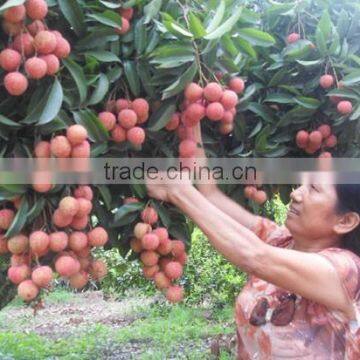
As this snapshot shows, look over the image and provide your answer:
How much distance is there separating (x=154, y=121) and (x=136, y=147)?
0.06m

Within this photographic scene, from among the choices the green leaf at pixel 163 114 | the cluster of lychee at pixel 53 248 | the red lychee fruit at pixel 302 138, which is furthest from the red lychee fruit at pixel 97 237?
the red lychee fruit at pixel 302 138

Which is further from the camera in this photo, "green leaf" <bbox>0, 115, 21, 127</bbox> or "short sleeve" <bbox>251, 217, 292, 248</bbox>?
"short sleeve" <bbox>251, 217, 292, 248</bbox>

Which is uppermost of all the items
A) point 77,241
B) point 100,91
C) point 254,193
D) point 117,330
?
point 100,91

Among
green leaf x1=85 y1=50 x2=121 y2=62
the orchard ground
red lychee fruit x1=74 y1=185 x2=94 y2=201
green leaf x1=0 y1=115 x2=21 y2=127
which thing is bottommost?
the orchard ground

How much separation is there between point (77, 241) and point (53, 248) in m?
0.04

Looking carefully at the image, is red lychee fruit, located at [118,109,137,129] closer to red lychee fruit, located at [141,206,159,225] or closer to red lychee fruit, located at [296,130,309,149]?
red lychee fruit, located at [141,206,159,225]

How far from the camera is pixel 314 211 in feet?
3.97

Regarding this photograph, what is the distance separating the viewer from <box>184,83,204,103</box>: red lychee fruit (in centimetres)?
102

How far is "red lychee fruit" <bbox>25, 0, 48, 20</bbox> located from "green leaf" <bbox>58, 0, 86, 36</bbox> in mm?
76

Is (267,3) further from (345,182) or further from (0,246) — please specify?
(0,246)

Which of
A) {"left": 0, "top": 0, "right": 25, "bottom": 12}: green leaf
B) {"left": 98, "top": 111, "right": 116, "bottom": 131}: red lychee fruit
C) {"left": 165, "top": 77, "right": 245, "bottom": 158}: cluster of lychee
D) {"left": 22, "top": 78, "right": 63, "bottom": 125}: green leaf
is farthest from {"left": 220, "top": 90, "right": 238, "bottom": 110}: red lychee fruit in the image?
{"left": 0, "top": 0, "right": 25, "bottom": 12}: green leaf

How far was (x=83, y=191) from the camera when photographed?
38.5 inches

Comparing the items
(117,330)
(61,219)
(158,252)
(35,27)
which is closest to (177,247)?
(158,252)

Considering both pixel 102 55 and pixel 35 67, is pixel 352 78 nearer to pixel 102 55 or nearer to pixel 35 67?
pixel 102 55
